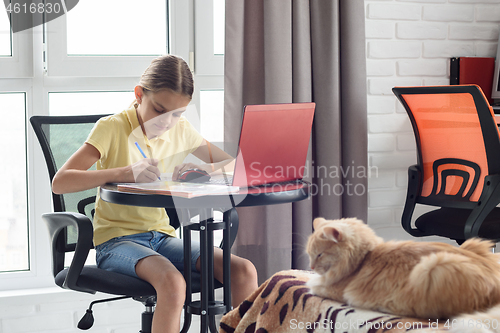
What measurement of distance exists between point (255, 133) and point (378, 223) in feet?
4.42

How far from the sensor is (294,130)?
102 centimetres

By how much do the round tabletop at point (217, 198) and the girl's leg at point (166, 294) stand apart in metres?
0.23

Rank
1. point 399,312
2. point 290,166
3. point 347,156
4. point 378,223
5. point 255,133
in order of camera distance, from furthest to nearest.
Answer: point 378,223 < point 347,156 < point 290,166 < point 255,133 < point 399,312

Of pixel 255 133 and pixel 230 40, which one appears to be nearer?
pixel 255 133

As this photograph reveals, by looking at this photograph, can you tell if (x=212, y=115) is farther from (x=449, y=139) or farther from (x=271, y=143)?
(x=271, y=143)

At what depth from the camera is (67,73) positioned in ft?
5.96

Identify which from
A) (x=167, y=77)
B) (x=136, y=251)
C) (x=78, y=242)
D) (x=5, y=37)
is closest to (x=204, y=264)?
(x=136, y=251)

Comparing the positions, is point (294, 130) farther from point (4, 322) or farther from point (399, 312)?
point (4, 322)

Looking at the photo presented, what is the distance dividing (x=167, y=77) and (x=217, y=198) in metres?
0.52

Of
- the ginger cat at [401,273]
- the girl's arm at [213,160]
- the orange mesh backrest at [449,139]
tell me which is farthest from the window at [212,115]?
the ginger cat at [401,273]

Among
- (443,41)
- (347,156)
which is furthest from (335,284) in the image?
(443,41)

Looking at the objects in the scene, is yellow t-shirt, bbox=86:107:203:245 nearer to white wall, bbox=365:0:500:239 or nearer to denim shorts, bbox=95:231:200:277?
denim shorts, bbox=95:231:200:277

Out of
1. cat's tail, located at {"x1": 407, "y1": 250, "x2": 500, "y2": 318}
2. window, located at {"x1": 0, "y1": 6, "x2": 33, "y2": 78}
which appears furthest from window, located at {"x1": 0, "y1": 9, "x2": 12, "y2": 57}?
cat's tail, located at {"x1": 407, "y1": 250, "x2": 500, "y2": 318}

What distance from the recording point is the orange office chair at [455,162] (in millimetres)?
1480
